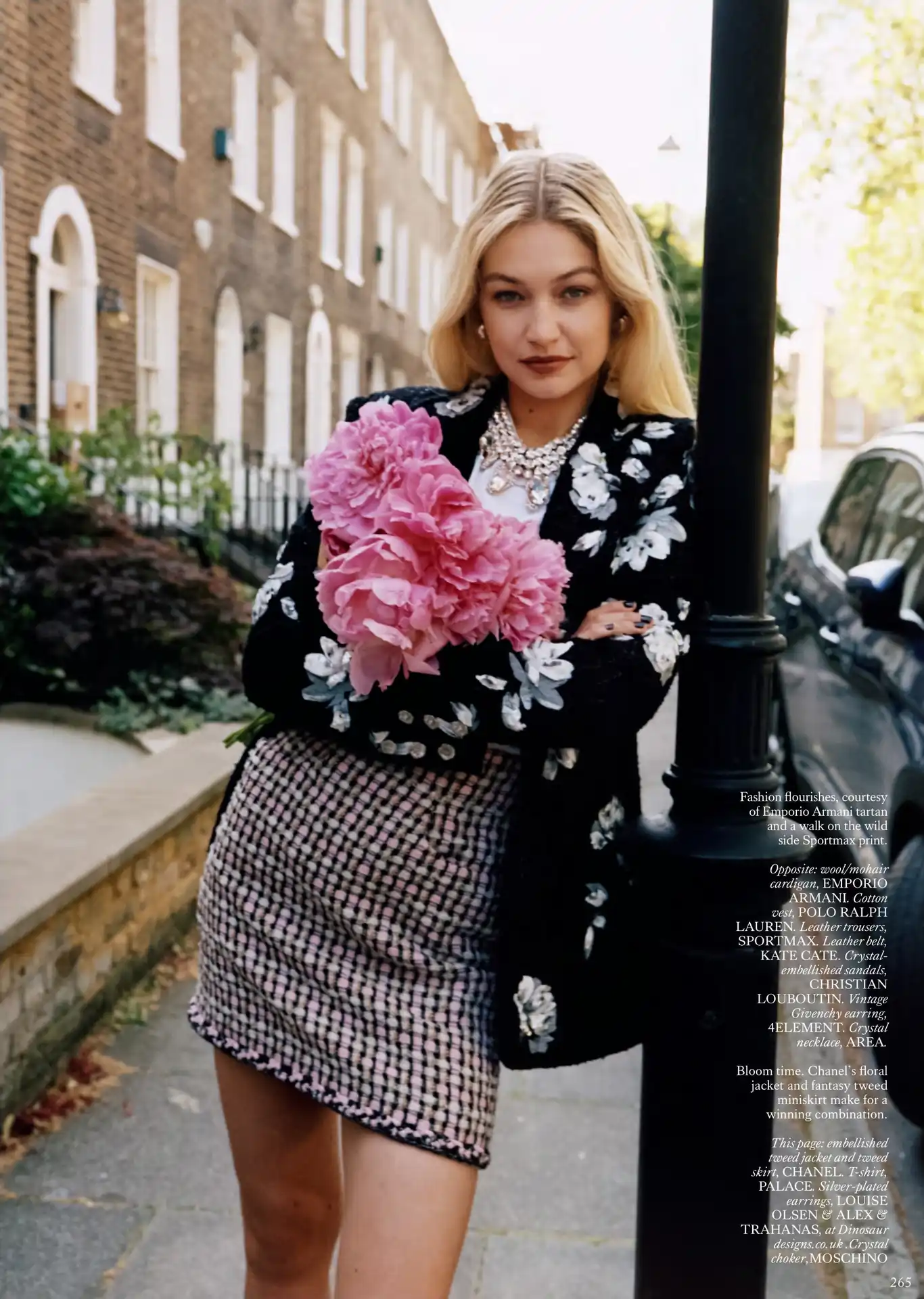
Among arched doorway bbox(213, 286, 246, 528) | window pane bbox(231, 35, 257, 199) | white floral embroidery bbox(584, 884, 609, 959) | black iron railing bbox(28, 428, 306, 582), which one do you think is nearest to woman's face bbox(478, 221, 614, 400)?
white floral embroidery bbox(584, 884, 609, 959)

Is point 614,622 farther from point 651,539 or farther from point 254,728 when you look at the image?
point 254,728

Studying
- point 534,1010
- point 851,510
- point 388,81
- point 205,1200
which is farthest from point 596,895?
point 388,81

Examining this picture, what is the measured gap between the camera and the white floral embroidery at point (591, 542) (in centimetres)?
173

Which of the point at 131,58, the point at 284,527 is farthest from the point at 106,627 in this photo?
the point at 131,58

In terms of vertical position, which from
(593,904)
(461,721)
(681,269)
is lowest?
(593,904)

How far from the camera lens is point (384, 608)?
1566 mm

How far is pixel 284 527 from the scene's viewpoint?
11789 mm

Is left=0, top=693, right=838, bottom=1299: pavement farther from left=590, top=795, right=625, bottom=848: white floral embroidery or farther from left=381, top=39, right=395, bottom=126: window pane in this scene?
left=381, top=39, right=395, bottom=126: window pane

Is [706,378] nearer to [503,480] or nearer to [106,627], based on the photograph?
[503,480]

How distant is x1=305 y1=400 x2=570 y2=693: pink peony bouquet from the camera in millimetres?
1577

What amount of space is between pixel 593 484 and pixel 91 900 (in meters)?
2.33

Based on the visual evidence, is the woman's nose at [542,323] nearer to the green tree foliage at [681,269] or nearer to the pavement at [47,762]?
the green tree foliage at [681,269]

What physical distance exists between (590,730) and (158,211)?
1113 centimetres

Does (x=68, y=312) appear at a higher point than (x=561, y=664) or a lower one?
higher
